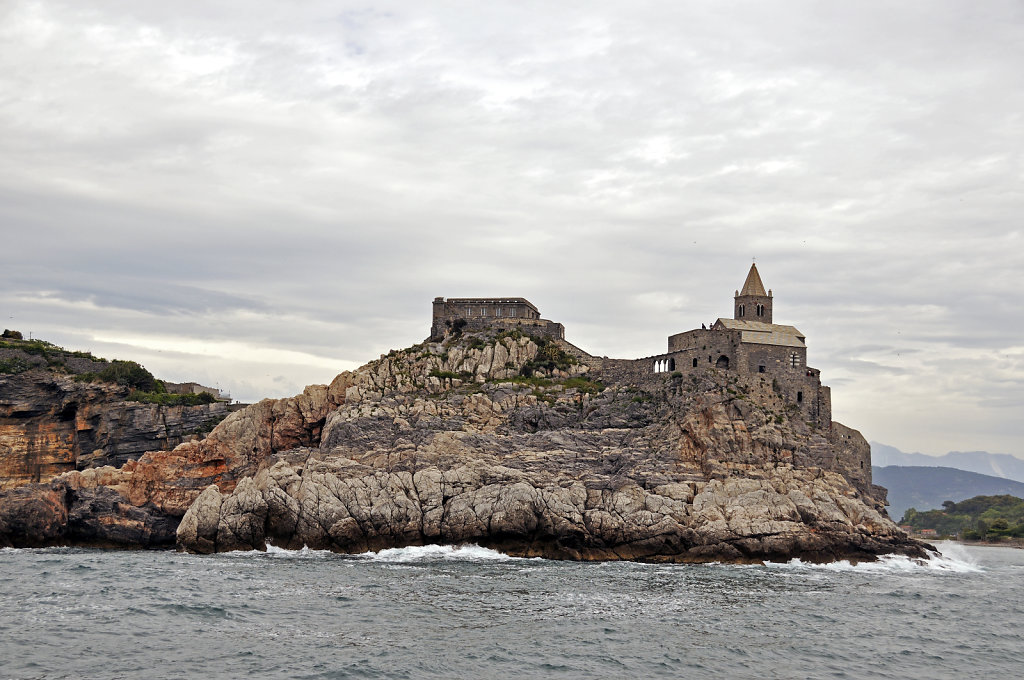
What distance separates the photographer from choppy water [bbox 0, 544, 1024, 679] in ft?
132

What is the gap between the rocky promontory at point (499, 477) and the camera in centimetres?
7825

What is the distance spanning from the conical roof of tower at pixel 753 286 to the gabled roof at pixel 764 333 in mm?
5757

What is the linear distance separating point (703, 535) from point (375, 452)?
94.2ft

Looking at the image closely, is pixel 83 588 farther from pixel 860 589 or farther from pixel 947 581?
pixel 947 581

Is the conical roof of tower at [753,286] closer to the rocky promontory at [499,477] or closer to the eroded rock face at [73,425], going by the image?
the rocky promontory at [499,477]

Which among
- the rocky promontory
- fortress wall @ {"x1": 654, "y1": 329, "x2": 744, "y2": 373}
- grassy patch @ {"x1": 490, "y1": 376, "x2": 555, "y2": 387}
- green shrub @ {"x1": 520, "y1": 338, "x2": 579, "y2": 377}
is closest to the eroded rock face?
the rocky promontory

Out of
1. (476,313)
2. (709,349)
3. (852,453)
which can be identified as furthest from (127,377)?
(852,453)

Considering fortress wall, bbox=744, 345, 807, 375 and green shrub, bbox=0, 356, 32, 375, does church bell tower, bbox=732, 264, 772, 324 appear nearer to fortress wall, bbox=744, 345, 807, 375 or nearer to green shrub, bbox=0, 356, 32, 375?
fortress wall, bbox=744, 345, 807, 375

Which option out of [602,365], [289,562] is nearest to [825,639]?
[289,562]

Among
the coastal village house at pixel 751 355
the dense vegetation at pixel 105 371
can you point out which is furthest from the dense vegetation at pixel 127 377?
the coastal village house at pixel 751 355

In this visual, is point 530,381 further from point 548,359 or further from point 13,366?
point 13,366

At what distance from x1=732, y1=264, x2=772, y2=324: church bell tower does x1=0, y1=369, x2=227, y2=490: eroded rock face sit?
5623cm

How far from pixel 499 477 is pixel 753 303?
39073 millimetres

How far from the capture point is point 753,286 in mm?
106312
